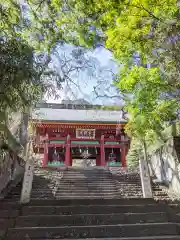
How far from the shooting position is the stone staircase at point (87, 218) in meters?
4.30

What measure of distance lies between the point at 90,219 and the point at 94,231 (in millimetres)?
616

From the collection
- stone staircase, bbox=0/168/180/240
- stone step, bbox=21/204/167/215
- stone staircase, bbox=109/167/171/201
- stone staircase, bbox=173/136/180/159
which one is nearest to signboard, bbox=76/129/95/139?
stone staircase, bbox=109/167/171/201

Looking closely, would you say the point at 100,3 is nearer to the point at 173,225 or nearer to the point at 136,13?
the point at 136,13

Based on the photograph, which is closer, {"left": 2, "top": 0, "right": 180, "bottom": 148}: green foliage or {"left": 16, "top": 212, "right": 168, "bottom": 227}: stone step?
{"left": 16, "top": 212, "right": 168, "bottom": 227}: stone step

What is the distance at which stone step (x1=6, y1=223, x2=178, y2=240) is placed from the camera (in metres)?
4.24

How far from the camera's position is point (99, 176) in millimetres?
9477

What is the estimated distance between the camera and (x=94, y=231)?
14.4 feet

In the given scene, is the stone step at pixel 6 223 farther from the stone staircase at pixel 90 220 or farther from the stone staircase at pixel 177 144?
the stone staircase at pixel 177 144

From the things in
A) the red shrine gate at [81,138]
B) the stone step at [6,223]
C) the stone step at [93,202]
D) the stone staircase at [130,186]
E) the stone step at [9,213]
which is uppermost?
the red shrine gate at [81,138]

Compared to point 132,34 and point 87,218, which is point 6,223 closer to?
point 87,218

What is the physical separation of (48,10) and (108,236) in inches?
249

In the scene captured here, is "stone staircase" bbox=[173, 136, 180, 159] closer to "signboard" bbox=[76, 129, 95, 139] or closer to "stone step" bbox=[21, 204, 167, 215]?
"stone step" bbox=[21, 204, 167, 215]

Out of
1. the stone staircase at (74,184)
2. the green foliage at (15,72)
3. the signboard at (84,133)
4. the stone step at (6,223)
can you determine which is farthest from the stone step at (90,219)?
the signboard at (84,133)

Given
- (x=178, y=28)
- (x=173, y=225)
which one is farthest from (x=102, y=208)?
(x=178, y=28)
